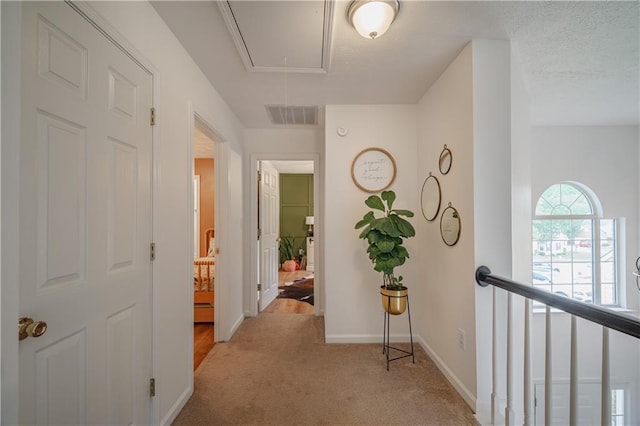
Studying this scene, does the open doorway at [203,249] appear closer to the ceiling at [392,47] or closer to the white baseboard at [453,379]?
the ceiling at [392,47]

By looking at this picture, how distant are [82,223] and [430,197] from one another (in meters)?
2.36

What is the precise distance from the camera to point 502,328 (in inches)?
65.0

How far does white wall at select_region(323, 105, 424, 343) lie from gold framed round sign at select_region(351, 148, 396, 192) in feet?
0.22

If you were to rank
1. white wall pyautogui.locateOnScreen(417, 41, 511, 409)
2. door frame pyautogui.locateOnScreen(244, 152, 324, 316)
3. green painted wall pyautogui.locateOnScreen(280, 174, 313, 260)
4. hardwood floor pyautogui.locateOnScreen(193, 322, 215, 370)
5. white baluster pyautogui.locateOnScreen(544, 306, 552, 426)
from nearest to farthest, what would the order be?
white baluster pyautogui.locateOnScreen(544, 306, 552, 426) < white wall pyautogui.locateOnScreen(417, 41, 511, 409) < hardwood floor pyautogui.locateOnScreen(193, 322, 215, 370) < door frame pyautogui.locateOnScreen(244, 152, 324, 316) < green painted wall pyautogui.locateOnScreen(280, 174, 313, 260)

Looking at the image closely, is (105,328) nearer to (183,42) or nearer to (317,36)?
(183,42)

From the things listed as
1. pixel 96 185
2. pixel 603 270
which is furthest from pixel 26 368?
pixel 603 270

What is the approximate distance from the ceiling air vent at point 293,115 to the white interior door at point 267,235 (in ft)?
2.40

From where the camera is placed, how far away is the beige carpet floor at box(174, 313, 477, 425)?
1.66m

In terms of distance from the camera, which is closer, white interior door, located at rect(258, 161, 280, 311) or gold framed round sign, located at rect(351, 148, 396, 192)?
gold framed round sign, located at rect(351, 148, 396, 192)

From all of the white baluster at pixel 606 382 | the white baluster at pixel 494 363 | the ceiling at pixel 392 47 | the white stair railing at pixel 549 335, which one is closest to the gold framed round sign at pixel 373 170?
the ceiling at pixel 392 47

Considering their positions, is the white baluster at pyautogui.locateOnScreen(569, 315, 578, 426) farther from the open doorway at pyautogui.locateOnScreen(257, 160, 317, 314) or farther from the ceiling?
the open doorway at pyautogui.locateOnScreen(257, 160, 317, 314)

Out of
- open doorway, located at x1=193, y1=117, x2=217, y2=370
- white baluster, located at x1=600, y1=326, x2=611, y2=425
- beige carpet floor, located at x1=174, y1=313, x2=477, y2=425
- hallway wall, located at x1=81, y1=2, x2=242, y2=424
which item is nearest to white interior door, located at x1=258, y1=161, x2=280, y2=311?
open doorway, located at x1=193, y1=117, x2=217, y2=370

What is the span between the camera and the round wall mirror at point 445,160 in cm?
203

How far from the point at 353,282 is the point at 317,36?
2.14 m
